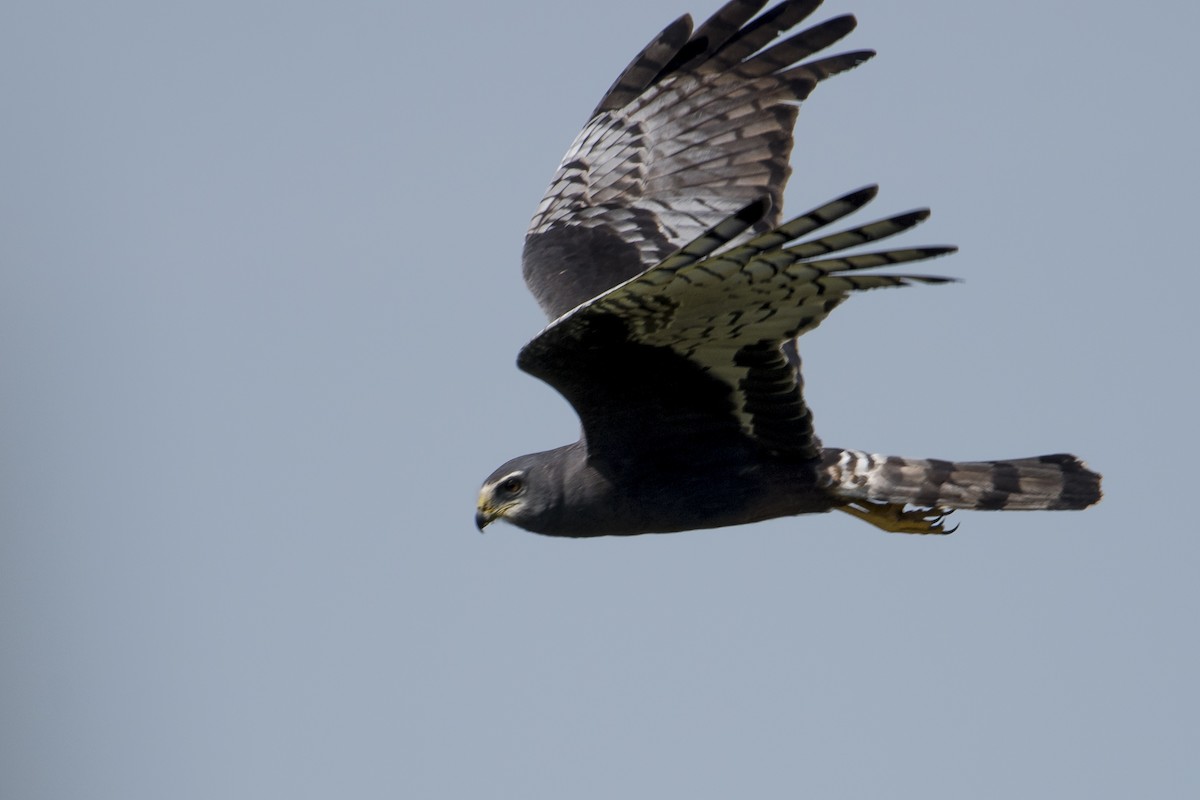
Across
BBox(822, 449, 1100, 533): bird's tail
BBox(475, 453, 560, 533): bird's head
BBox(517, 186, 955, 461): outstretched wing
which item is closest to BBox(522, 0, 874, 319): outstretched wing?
BBox(475, 453, 560, 533): bird's head

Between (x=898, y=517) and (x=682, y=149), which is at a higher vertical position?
(x=682, y=149)

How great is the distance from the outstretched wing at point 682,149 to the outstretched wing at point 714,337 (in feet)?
3.95

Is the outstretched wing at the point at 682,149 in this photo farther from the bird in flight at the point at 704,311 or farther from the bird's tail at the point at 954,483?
the bird's tail at the point at 954,483

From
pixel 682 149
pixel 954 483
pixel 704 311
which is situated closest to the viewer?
pixel 704 311

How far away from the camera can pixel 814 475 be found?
763cm

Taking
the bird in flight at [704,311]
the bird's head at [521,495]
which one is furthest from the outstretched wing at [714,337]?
the bird's head at [521,495]

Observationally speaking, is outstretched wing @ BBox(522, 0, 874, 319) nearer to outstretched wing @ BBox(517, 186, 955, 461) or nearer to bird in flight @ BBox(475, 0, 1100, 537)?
bird in flight @ BBox(475, 0, 1100, 537)

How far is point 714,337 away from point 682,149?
95.6 inches

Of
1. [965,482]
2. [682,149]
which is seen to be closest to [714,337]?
[965,482]

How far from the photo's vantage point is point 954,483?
7.80 meters

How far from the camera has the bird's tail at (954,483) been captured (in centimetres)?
767

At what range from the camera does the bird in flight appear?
6328 millimetres

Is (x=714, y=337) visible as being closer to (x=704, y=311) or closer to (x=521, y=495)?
(x=704, y=311)

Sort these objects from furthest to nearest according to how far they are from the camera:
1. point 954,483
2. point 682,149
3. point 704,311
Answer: point 682,149 < point 954,483 < point 704,311
